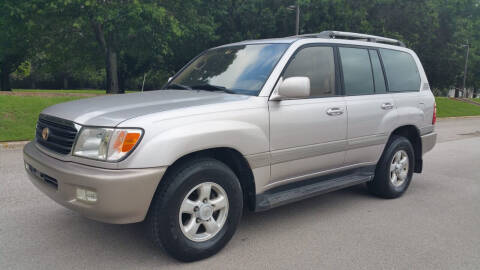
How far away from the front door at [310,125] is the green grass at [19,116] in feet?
24.2

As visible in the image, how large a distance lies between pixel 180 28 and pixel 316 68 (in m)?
16.4

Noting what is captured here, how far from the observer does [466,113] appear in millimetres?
23156

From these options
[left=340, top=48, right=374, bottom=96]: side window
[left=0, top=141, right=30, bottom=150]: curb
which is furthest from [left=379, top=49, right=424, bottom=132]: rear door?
[left=0, top=141, right=30, bottom=150]: curb

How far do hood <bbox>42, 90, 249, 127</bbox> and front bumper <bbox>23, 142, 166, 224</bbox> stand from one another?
1.21 feet

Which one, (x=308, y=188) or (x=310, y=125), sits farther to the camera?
(x=308, y=188)

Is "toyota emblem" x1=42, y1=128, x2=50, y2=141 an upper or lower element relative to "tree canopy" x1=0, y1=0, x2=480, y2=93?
lower

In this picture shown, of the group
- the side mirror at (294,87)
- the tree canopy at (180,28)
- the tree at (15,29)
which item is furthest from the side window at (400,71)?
the tree at (15,29)

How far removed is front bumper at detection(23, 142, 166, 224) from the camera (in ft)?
8.99

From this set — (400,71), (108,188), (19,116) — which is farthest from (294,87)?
(19,116)

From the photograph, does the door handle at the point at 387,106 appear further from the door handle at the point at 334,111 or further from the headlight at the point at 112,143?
the headlight at the point at 112,143

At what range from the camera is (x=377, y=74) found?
487 centimetres

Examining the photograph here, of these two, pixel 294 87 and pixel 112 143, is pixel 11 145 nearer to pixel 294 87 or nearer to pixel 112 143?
pixel 112 143

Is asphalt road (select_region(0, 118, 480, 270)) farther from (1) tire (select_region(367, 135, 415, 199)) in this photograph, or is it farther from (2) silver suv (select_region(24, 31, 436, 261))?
(2) silver suv (select_region(24, 31, 436, 261))

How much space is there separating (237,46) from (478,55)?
44.3 meters
